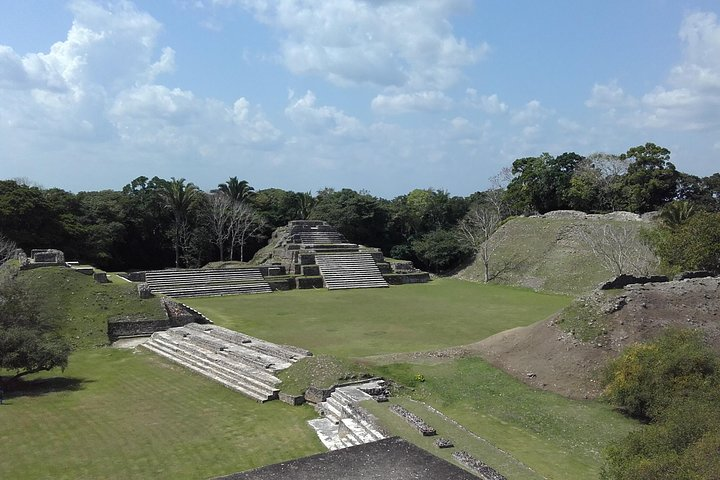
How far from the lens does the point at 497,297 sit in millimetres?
31109

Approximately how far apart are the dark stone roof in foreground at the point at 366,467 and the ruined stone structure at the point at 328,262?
89.0 ft

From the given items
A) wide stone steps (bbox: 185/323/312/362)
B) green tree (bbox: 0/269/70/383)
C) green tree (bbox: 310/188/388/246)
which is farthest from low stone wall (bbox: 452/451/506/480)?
Result: green tree (bbox: 310/188/388/246)

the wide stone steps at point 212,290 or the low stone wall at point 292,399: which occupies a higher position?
the wide stone steps at point 212,290

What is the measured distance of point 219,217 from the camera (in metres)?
42.6

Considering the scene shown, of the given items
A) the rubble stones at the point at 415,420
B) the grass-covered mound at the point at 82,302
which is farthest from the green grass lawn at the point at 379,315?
the rubble stones at the point at 415,420

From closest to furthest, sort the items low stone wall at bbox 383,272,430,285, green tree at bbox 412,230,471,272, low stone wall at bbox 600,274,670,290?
low stone wall at bbox 600,274,670,290 < low stone wall at bbox 383,272,430,285 < green tree at bbox 412,230,471,272

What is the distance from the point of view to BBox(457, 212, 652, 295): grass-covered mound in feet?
109

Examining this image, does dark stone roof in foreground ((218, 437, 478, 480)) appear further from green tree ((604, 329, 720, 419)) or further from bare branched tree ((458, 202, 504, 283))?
bare branched tree ((458, 202, 504, 283))

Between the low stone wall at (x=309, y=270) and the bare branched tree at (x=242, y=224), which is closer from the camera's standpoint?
the low stone wall at (x=309, y=270)

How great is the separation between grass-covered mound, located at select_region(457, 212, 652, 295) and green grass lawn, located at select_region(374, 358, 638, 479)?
63.9 ft

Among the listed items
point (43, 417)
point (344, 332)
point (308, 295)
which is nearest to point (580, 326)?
point (344, 332)

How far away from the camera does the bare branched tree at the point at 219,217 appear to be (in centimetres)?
4234

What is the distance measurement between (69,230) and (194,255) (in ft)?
33.8

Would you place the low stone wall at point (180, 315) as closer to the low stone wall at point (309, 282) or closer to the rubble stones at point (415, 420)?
the low stone wall at point (309, 282)
